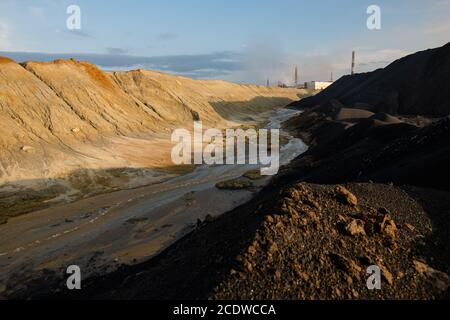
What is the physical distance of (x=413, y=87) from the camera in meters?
41.5

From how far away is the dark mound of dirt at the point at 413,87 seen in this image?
37500mm

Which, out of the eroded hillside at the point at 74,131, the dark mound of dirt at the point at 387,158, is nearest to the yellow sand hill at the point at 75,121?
the eroded hillside at the point at 74,131

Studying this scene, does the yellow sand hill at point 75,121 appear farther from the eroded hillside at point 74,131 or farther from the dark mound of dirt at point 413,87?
the dark mound of dirt at point 413,87

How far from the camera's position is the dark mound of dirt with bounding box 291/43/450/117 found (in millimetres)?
37500

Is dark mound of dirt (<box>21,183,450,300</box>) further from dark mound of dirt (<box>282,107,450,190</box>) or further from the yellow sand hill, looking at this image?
the yellow sand hill

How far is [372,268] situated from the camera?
6.53m

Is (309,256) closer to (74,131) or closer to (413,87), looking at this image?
(74,131)

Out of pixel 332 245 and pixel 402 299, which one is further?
pixel 332 245

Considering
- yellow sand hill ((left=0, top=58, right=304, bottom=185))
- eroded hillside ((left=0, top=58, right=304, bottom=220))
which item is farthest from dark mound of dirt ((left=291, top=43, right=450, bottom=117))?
eroded hillside ((left=0, top=58, right=304, bottom=220))

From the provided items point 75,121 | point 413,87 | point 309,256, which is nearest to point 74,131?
point 75,121

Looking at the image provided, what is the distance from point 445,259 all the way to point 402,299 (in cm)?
176
